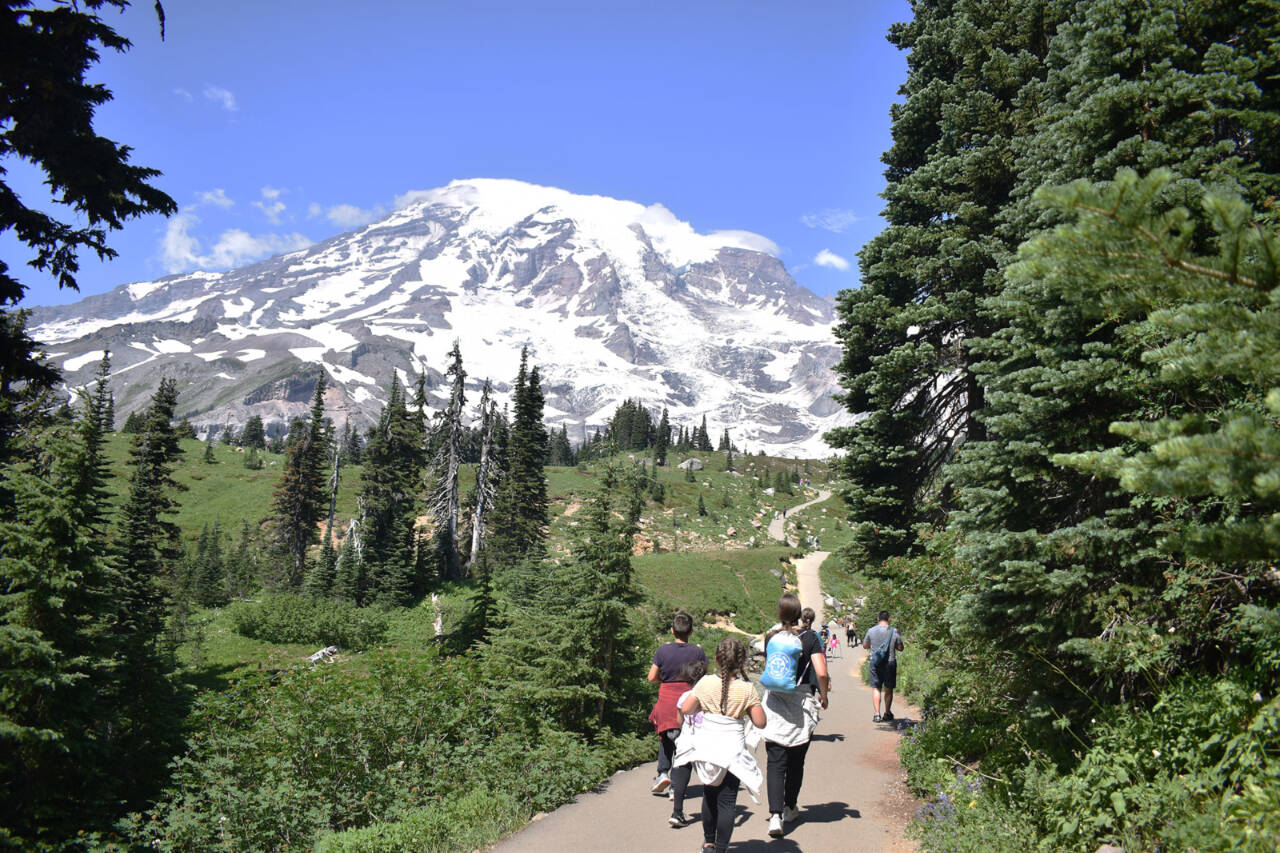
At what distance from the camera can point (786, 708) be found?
6.76 metres

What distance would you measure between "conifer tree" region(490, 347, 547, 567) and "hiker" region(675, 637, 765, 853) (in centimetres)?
3404

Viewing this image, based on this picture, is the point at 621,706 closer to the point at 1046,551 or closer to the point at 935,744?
the point at 935,744

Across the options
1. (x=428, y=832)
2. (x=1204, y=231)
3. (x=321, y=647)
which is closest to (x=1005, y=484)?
(x=1204, y=231)

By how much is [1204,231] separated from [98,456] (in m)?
15.3

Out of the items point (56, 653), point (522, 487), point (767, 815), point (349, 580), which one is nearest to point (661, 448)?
point (522, 487)

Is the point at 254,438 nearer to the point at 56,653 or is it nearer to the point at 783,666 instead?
the point at 56,653

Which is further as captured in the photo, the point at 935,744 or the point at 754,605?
the point at 754,605

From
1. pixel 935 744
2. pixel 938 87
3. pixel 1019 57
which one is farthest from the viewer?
pixel 938 87

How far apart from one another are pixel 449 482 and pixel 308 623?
12.3 m

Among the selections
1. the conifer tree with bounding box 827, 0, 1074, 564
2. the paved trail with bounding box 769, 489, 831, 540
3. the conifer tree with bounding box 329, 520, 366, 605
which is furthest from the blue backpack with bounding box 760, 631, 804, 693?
the paved trail with bounding box 769, 489, 831, 540

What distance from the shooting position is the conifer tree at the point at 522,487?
137ft

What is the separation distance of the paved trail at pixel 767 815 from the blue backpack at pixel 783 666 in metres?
1.45

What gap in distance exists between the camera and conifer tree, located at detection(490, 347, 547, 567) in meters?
41.8

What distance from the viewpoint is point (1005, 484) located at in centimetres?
699
